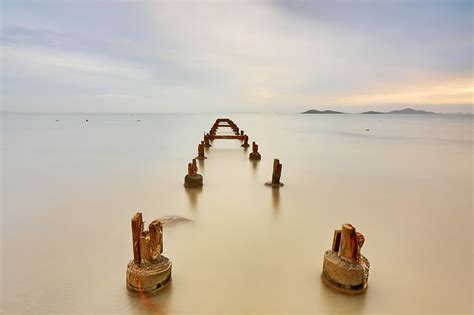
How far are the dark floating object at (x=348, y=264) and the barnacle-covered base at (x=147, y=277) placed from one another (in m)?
2.21

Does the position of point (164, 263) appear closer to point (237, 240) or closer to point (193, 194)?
point (237, 240)

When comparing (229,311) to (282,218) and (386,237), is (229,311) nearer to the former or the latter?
(282,218)

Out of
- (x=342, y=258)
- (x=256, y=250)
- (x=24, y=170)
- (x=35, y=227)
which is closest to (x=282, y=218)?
(x=256, y=250)

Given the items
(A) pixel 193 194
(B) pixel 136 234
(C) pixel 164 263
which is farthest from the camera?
(A) pixel 193 194

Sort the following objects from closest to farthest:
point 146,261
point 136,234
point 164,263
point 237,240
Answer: point 136,234
point 146,261
point 164,263
point 237,240

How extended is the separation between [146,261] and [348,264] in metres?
2.56

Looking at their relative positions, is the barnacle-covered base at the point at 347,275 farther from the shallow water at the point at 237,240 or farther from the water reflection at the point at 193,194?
the water reflection at the point at 193,194

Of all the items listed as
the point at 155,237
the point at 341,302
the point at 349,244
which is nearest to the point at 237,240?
the point at 155,237

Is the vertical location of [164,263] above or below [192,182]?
below

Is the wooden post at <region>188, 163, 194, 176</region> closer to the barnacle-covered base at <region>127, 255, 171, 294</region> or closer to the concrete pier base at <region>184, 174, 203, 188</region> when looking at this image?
the concrete pier base at <region>184, 174, 203, 188</region>

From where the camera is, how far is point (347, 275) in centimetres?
366

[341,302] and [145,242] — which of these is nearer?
[145,242]

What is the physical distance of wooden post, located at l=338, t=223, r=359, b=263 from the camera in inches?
138

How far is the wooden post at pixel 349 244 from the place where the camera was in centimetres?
351
